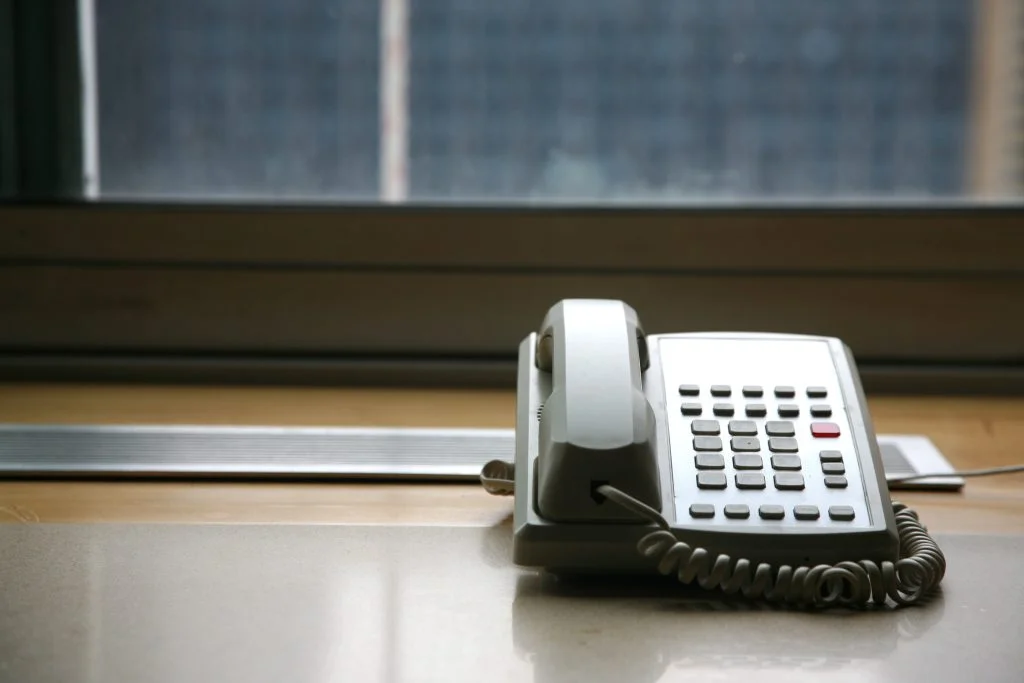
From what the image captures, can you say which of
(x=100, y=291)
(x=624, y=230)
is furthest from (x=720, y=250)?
(x=100, y=291)

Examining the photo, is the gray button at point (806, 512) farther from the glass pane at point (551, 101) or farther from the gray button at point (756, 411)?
the glass pane at point (551, 101)

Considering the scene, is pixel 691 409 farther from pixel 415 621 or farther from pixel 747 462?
pixel 415 621

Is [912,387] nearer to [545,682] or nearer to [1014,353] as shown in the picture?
[1014,353]

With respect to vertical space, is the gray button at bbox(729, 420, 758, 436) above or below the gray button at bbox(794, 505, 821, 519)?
above

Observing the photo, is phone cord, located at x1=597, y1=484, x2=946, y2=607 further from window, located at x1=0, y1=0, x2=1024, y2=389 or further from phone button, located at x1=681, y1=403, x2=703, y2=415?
window, located at x1=0, y1=0, x2=1024, y2=389

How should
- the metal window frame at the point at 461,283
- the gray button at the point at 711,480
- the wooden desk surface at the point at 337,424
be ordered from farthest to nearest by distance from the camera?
the metal window frame at the point at 461,283, the wooden desk surface at the point at 337,424, the gray button at the point at 711,480

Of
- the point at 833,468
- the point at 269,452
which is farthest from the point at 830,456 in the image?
the point at 269,452

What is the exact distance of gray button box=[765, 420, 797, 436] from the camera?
64 centimetres

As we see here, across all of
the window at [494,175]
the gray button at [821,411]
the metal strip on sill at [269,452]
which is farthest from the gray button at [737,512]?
the window at [494,175]

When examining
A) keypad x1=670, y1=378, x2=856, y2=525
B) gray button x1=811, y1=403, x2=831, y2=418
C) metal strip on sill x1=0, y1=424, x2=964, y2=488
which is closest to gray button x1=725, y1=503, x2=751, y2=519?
keypad x1=670, y1=378, x2=856, y2=525

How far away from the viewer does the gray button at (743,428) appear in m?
0.64

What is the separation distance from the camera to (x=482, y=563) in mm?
616

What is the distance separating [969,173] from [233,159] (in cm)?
78

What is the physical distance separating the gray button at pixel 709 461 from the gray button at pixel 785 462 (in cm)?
3
